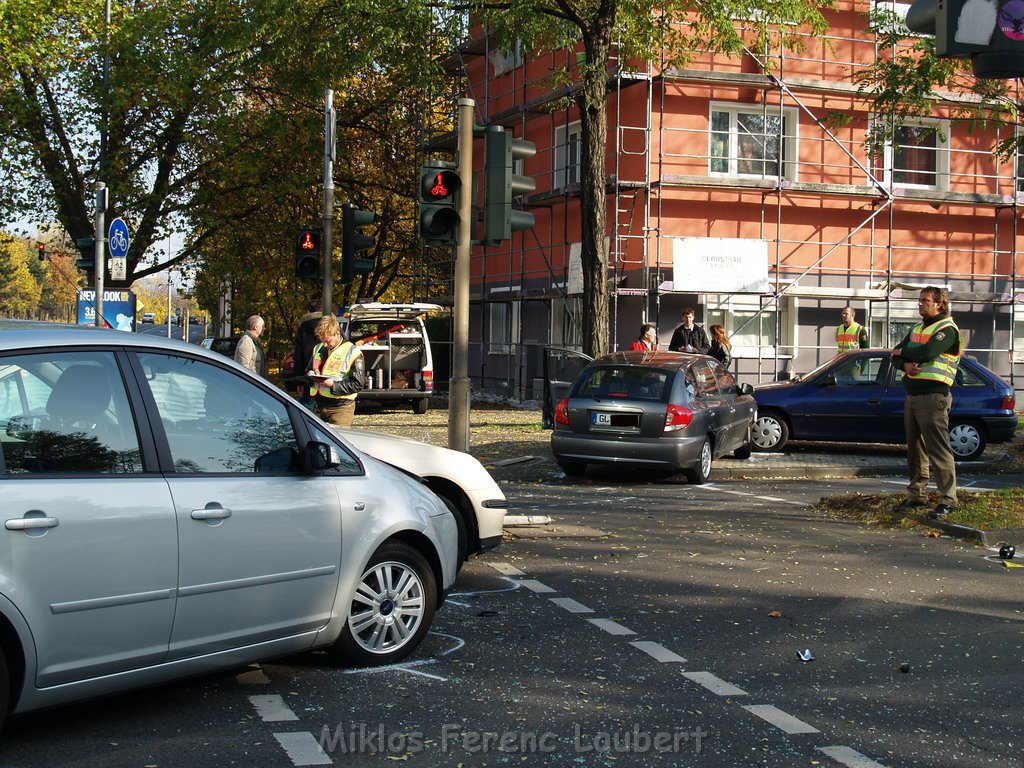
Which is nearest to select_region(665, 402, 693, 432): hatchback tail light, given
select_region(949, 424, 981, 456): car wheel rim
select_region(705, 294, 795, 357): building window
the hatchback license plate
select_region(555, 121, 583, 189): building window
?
the hatchback license plate

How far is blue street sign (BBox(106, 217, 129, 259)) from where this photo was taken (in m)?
22.7

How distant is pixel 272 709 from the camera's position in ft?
17.7

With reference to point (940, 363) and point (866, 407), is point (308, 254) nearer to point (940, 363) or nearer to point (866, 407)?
point (866, 407)

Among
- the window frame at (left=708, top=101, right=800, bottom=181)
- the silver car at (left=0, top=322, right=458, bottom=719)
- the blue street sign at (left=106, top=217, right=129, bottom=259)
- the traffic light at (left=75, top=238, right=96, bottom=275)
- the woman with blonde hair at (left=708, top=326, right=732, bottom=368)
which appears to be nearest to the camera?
the silver car at (left=0, top=322, right=458, bottom=719)

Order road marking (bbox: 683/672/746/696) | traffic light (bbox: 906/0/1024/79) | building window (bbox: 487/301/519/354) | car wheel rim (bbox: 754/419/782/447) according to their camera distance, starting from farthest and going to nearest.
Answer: building window (bbox: 487/301/519/354), car wheel rim (bbox: 754/419/782/447), traffic light (bbox: 906/0/1024/79), road marking (bbox: 683/672/746/696)

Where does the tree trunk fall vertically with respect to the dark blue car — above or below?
above

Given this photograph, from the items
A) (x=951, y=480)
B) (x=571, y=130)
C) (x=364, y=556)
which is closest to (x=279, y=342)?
(x=571, y=130)

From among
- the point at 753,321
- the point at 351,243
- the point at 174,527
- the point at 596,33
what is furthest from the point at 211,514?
the point at 753,321

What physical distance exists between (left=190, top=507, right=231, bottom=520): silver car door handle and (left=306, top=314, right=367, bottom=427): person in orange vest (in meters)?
6.61

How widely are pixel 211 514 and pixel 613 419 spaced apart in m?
9.63

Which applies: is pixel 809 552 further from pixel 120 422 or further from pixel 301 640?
pixel 120 422

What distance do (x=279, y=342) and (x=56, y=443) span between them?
160 feet

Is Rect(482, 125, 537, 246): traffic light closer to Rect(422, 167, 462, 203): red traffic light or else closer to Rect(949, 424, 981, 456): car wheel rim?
Rect(422, 167, 462, 203): red traffic light

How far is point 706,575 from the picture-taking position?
8766 millimetres
